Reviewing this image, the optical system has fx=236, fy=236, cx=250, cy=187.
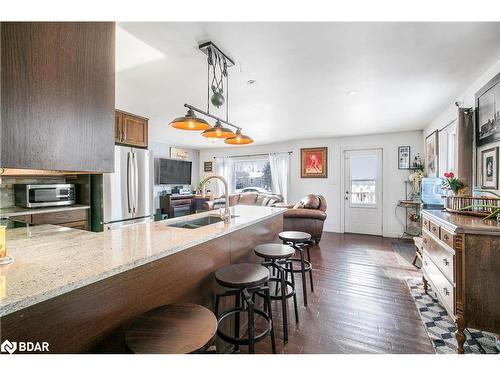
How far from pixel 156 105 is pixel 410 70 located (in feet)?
10.2

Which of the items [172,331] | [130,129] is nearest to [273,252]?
[172,331]

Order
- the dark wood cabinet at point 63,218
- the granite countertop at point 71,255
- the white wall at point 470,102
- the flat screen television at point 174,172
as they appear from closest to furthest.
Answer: the granite countertop at point 71,255, the white wall at point 470,102, the dark wood cabinet at point 63,218, the flat screen television at point 174,172

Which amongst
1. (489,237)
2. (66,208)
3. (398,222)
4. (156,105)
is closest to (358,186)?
(398,222)

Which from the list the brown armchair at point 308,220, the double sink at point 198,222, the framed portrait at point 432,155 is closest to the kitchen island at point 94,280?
the double sink at point 198,222

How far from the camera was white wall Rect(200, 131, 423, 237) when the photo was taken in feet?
17.1

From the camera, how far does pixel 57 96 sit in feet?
2.75

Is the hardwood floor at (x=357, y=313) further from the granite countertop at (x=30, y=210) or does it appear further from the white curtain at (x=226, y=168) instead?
the white curtain at (x=226, y=168)

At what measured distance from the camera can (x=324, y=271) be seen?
10.6 feet

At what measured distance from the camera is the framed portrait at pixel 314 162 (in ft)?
19.6

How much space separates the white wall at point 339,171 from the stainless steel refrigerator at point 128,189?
12.6ft

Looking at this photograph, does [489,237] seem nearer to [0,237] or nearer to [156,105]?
[0,237]

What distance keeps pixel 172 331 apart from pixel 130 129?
347cm

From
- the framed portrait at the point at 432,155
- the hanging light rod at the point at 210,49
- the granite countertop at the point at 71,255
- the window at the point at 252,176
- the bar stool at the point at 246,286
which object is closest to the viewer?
the granite countertop at the point at 71,255
